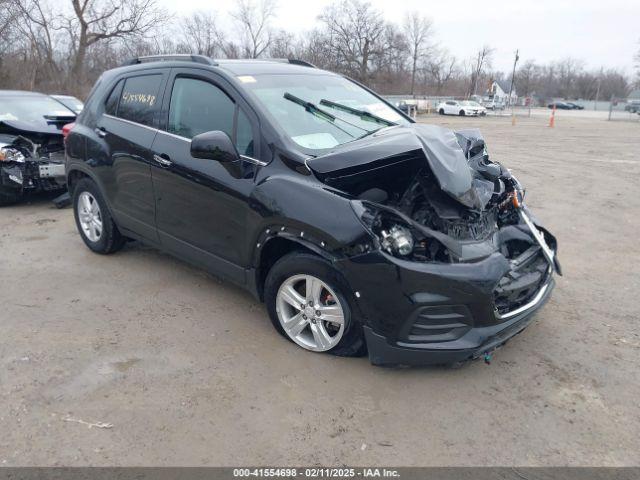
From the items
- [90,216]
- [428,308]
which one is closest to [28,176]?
[90,216]

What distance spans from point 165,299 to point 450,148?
2.67 meters

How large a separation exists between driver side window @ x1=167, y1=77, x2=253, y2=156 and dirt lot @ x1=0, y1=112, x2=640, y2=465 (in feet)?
4.64

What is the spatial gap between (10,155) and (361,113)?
5.39 metres

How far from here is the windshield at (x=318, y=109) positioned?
3582 mm

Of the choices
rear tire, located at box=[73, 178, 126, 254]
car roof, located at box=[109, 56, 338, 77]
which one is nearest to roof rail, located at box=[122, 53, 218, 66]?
car roof, located at box=[109, 56, 338, 77]

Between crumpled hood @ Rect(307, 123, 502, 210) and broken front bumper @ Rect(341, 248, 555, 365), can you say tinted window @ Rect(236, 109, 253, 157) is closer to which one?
crumpled hood @ Rect(307, 123, 502, 210)

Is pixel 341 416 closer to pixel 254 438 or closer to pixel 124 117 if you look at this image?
pixel 254 438

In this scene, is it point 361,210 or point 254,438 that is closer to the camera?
point 254,438

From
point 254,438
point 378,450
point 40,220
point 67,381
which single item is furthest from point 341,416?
point 40,220

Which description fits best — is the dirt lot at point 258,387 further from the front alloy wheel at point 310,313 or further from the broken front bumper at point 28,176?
the broken front bumper at point 28,176

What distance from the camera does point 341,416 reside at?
2830 mm

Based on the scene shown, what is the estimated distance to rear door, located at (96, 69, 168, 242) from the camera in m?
4.30

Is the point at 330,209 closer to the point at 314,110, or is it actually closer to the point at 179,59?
the point at 314,110

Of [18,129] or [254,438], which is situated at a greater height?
[18,129]
